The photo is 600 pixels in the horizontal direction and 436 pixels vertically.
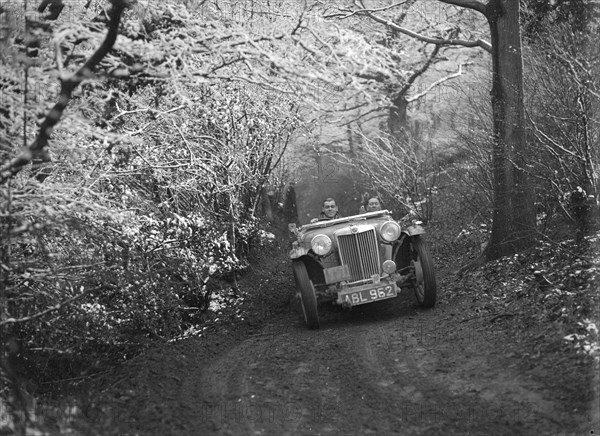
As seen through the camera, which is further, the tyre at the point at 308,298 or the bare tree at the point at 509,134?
the bare tree at the point at 509,134

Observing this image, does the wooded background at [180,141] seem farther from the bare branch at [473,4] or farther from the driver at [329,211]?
the driver at [329,211]

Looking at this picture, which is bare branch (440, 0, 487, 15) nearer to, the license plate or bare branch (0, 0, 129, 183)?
the license plate

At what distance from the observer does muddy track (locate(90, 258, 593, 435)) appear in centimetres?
502

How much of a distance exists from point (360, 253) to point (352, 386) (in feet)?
10.0

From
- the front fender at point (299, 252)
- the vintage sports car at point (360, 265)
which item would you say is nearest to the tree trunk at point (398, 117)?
the vintage sports car at point (360, 265)

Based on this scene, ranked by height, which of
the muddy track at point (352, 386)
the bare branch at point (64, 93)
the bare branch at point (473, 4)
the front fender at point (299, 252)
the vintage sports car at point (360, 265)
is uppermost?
the bare branch at point (473, 4)

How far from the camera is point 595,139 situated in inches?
301

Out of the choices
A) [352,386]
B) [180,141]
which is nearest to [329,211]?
[180,141]

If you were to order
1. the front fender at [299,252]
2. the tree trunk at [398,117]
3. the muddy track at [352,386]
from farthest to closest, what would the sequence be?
the tree trunk at [398,117], the front fender at [299,252], the muddy track at [352,386]

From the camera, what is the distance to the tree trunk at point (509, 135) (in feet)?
30.9

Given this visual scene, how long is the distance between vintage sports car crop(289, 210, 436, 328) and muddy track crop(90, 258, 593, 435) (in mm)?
409

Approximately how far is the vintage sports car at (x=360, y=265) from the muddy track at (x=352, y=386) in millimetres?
409

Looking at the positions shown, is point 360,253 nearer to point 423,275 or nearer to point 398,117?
point 423,275

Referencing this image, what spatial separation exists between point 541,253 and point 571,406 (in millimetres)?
4460
